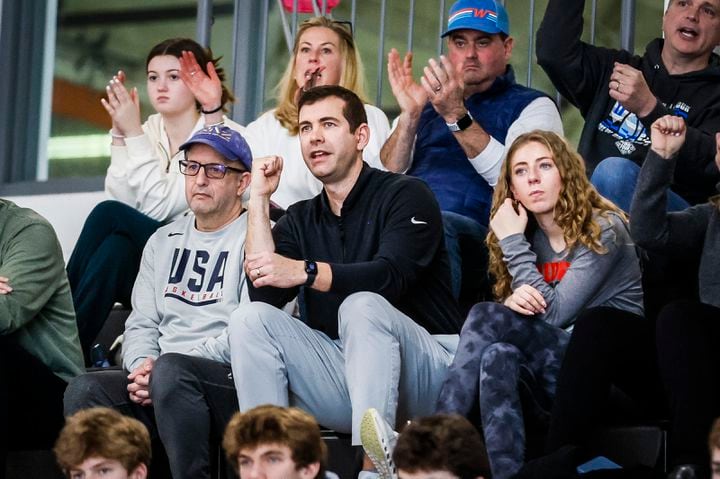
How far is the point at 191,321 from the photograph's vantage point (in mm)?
4328

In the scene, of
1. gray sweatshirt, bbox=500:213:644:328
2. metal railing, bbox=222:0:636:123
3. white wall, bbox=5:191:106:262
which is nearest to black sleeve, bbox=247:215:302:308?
gray sweatshirt, bbox=500:213:644:328

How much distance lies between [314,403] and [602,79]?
169cm

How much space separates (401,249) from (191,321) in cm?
70

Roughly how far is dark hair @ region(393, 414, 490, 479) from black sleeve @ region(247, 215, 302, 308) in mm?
986

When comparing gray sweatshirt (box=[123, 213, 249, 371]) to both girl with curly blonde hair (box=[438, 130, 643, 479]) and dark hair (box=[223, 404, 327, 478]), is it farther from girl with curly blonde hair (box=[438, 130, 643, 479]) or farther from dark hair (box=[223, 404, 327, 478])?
dark hair (box=[223, 404, 327, 478])

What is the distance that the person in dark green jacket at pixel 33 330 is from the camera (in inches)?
166

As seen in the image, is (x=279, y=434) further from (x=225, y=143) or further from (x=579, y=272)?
(x=225, y=143)

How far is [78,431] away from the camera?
3.54 meters

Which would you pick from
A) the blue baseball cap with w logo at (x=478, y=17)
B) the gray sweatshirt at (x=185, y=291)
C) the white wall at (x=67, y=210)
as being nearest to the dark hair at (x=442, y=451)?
the gray sweatshirt at (x=185, y=291)

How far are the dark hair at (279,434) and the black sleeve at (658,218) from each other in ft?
3.65

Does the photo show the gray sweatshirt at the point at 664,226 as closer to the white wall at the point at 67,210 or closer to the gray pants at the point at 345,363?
the gray pants at the point at 345,363

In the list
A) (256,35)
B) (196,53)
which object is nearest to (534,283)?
(196,53)

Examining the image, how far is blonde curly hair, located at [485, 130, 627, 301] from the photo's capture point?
4.00 metres

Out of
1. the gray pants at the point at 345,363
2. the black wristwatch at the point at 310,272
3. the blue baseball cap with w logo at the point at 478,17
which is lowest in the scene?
the gray pants at the point at 345,363
